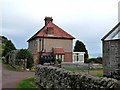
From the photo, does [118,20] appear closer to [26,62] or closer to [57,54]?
[26,62]

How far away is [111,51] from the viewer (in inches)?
1006

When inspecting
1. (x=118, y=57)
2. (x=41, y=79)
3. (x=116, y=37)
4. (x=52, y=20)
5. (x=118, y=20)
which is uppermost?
(x=52, y=20)

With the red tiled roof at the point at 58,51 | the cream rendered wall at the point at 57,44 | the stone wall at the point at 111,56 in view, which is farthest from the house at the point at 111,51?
the cream rendered wall at the point at 57,44

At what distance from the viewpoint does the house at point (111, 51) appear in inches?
960

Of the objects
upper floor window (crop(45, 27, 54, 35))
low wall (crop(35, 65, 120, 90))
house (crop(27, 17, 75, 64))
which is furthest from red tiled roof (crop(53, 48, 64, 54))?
low wall (crop(35, 65, 120, 90))

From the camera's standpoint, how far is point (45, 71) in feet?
55.9

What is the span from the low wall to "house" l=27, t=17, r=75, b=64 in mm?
30088

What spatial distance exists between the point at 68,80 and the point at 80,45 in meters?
55.6

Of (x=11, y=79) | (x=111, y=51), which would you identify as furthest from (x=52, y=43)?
(x=11, y=79)

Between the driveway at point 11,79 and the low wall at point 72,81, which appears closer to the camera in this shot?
the low wall at point 72,81

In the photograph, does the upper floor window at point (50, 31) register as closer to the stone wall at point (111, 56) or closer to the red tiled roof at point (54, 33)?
the red tiled roof at point (54, 33)

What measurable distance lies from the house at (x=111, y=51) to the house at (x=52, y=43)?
21425 mm

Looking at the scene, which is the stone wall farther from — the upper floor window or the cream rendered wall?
the upper floor window

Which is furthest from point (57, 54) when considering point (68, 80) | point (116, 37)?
point (68, 80)
